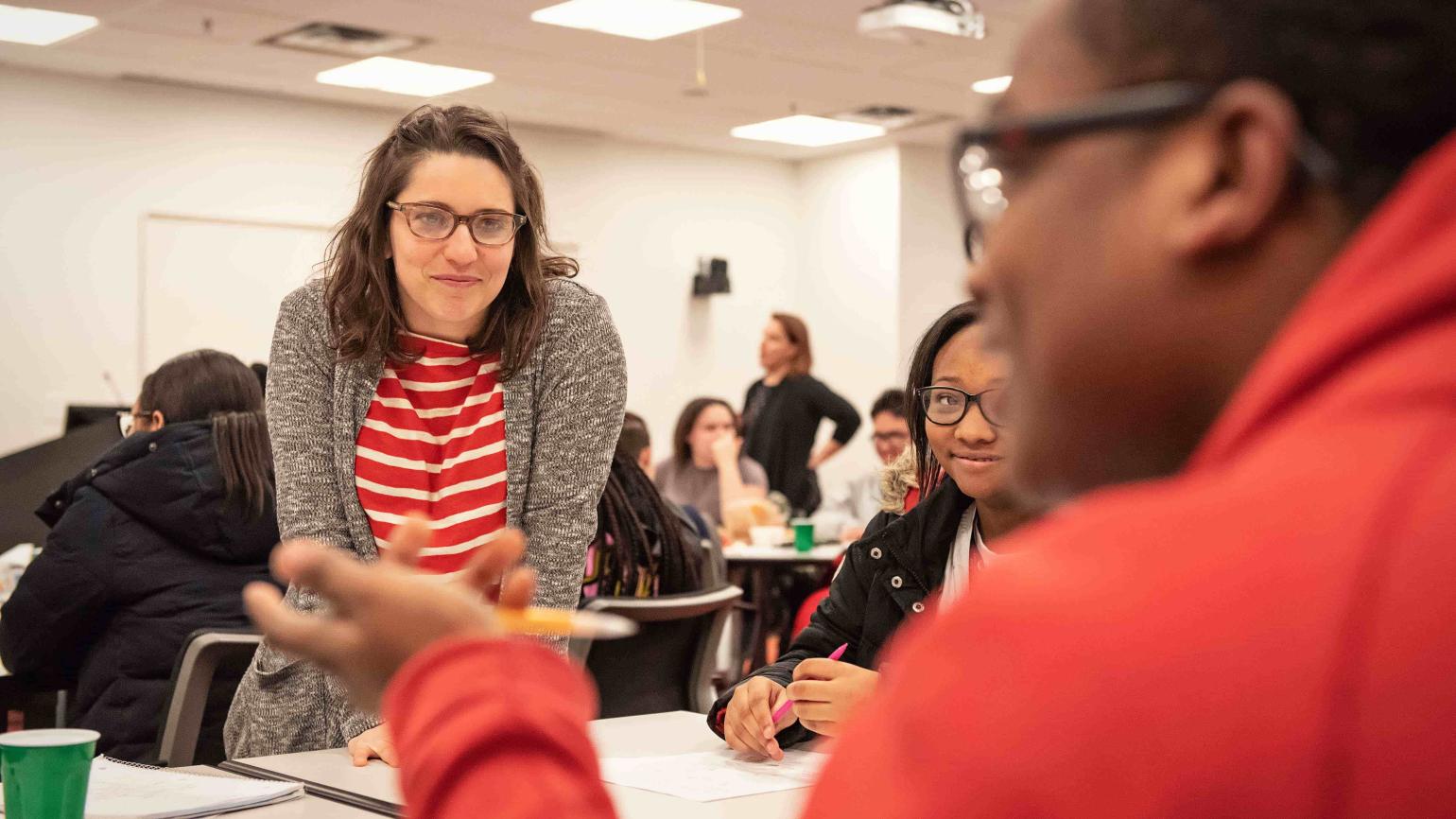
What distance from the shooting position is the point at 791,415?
7.73 meters

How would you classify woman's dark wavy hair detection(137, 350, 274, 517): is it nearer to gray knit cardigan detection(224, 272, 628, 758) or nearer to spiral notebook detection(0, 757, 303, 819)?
gray knit cardigan detection(224, 272, 628, 758)

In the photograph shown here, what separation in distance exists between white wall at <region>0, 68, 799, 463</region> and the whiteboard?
4 cm

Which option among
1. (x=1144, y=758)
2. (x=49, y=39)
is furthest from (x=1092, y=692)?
(x=49, y=39)

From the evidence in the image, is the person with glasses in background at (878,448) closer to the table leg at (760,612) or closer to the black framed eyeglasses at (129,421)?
the table leg at (760,612)

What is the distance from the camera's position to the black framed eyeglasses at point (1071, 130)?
0.52 m

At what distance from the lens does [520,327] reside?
2.01m

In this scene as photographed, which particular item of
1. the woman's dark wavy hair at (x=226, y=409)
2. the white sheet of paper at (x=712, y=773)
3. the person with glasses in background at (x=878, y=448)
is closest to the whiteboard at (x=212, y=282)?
the person with glasses in background at (x=878, y=448)

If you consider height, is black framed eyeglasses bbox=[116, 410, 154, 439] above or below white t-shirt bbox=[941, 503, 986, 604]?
above

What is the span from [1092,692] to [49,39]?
7343 mm

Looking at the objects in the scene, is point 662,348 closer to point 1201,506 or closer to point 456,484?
point 456,484

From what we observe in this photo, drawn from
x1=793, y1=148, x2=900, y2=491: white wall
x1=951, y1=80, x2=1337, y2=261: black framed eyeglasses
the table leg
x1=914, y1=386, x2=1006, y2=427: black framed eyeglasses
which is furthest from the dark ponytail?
x1=793, y1=148, x2=900, y2=491: white wall

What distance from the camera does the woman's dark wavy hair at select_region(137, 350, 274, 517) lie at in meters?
3.14

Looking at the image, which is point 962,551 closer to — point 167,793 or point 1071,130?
point 167,793

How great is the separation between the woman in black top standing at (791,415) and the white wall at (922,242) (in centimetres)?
174
